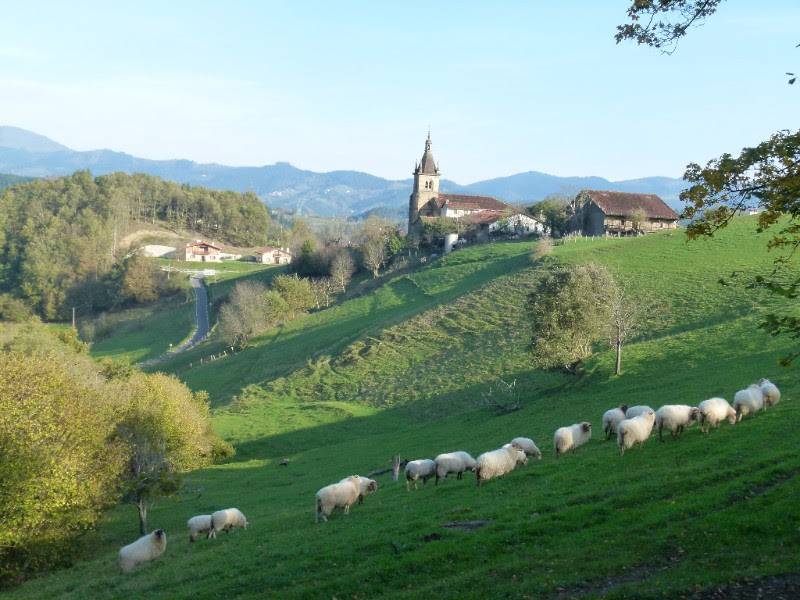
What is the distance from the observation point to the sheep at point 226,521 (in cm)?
2411

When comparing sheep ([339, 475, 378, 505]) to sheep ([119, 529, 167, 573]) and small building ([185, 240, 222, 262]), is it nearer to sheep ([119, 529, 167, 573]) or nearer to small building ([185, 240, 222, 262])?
sheep ([119, 529, 167, 573])

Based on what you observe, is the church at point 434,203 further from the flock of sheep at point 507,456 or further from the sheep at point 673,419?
the sheep at point 673,419

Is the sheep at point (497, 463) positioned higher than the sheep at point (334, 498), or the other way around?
the sheep at point (497, 463)

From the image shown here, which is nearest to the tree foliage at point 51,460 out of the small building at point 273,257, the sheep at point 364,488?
the sheep at point 364,488

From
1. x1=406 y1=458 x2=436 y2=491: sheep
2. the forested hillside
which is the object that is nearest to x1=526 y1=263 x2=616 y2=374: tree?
x1=406 y1=458 x2=436 y2=491: sheep

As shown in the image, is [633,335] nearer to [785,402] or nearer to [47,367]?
[785,402]

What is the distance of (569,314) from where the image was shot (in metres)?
45.3

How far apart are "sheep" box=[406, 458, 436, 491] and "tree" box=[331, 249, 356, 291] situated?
309 feet

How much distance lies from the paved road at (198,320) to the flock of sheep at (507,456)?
78610 mm

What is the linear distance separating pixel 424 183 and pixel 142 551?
14137 cm

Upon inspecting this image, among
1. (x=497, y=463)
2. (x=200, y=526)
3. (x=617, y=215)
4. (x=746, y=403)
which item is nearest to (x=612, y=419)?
(x=746, y=403)

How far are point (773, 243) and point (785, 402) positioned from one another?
16177 millimetres

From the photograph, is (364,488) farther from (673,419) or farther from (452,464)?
(673,419)

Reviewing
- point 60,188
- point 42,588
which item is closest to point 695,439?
point 42,588
